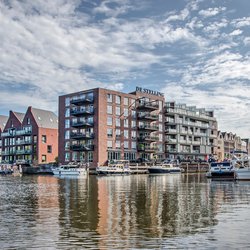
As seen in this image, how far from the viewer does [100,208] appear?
24.7 metres

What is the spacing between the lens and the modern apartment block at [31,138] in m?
112

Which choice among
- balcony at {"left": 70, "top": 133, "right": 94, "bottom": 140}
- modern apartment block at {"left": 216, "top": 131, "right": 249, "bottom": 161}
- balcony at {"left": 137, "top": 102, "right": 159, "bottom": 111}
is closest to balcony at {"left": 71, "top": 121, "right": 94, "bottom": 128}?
balcony at {"left": 70, "top": 133, "right": 94, "bottom": 140}

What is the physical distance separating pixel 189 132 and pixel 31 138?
1902 inches

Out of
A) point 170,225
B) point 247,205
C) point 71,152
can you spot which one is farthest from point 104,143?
point 170,225

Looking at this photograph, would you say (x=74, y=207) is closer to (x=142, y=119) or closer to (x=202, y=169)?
(x=142, y=119)

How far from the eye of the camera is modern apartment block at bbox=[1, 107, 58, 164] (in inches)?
4405

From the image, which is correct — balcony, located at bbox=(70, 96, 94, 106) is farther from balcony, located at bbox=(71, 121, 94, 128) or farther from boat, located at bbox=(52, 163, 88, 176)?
boat, located at bbox=(52, 163, 88, 176)

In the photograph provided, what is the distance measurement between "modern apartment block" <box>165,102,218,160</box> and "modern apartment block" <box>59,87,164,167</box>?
4.93 meters

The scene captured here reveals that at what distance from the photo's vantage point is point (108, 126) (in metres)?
98.9

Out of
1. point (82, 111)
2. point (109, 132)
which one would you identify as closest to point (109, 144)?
point (109, 132)

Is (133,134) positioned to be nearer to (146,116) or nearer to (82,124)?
(146,116)

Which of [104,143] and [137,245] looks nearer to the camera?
→ [137,245]

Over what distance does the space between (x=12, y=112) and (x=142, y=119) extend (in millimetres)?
43000

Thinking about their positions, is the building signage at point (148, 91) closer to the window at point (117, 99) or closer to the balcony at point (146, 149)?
the window at point (117, 99)
